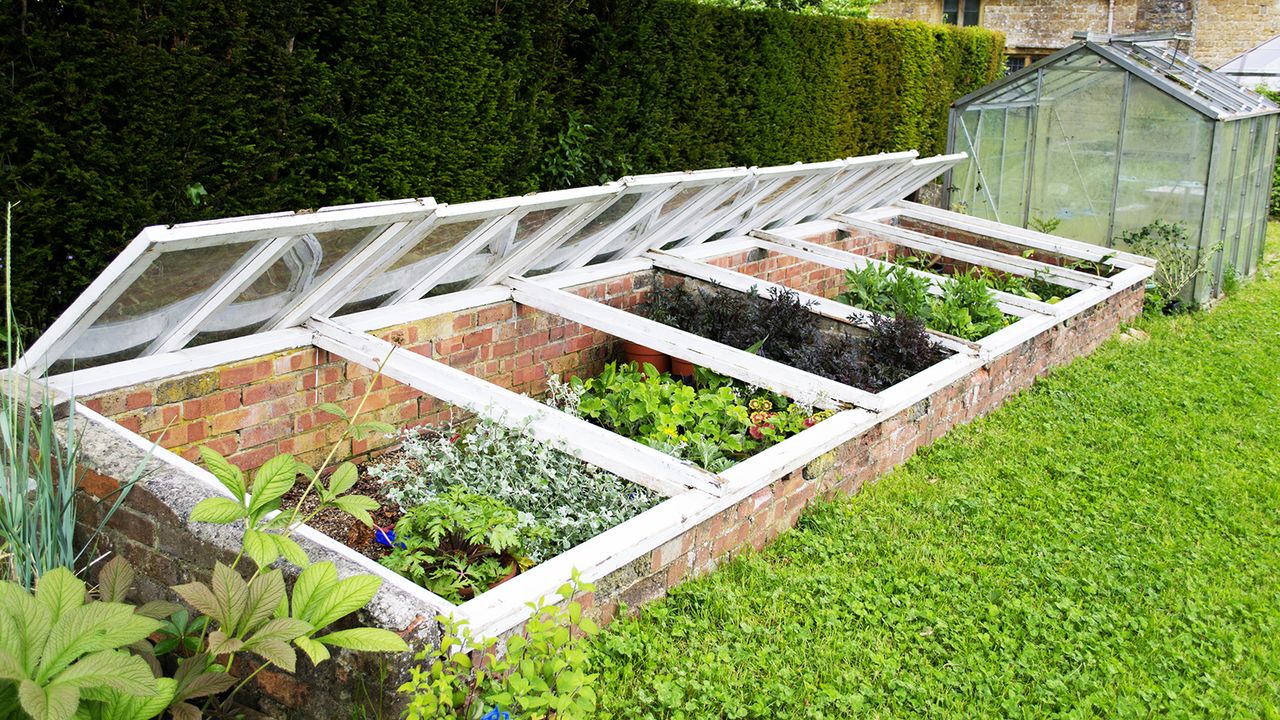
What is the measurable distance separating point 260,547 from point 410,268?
8.48 ft

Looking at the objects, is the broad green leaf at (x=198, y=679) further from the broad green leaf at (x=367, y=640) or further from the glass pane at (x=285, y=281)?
the glass pane at (x=285, y=281)

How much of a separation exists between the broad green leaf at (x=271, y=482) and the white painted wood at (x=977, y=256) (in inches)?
274

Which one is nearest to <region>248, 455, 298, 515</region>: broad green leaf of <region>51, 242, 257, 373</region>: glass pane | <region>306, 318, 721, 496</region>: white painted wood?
<region>306, 318, 721, 496</region>: white painted wood

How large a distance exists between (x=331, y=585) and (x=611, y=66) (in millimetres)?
5391

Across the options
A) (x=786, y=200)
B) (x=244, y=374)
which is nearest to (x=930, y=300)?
(x=786, y=200)

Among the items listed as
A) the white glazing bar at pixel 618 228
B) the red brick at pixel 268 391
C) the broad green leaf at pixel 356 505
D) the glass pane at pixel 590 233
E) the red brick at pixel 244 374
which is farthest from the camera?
the white glazing bar at pixel 618 228

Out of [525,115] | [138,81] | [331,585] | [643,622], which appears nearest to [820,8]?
[525,115]

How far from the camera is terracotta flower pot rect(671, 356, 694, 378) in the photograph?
6324 millimetres

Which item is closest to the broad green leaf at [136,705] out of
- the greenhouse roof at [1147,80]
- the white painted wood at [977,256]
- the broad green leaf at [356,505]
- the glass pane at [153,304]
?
the broad green leaf at [356,505]

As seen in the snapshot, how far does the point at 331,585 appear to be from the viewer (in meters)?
2.71

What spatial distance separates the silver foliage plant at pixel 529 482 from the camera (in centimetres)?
404

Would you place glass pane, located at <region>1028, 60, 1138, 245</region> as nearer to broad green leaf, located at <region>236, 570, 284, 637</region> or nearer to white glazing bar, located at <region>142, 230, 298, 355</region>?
white glazing bar, located at <region>142, 230, 298, 355</region>

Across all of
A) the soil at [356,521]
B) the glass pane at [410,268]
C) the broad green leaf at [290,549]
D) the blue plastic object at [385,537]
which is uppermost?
the glass pane at [410,268]

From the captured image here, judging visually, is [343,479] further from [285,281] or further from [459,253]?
[459,253]
